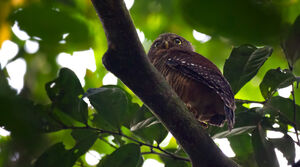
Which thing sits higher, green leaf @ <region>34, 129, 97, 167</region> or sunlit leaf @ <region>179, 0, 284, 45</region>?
sunlit leaf @ <region>179, 0, 284, 45</region>


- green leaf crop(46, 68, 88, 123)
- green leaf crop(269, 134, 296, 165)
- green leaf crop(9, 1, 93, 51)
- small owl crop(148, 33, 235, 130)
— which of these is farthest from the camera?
small owl crop(148, 33, 235, 130)

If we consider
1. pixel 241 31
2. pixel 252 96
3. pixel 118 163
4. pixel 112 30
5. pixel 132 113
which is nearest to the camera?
pixel 241 31

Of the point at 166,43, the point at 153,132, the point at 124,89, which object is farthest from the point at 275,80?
the point at 166,43

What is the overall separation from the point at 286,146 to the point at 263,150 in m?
0.22

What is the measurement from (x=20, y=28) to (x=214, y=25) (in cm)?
29

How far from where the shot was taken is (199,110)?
3.44m

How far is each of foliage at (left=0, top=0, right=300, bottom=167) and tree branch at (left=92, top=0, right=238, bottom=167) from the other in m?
0.10

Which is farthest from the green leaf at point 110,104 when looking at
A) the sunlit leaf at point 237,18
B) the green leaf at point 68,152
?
the sunlit leaf at point 237,18

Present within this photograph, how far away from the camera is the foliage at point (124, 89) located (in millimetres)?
404

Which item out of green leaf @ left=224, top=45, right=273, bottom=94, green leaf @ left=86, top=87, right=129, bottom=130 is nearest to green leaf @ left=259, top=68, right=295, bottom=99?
green leaf @ left=224, top=45, right=273, bottom=94

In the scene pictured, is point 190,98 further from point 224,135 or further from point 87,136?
point 87,136

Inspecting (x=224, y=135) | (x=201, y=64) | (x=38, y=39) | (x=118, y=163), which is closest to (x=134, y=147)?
(x=118, y=163)

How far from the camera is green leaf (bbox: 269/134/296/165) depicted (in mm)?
2463

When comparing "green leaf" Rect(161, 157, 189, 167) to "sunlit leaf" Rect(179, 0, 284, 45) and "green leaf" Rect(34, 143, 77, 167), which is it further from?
"sunlit leaf" Rect(179, 0, 284, 45)
